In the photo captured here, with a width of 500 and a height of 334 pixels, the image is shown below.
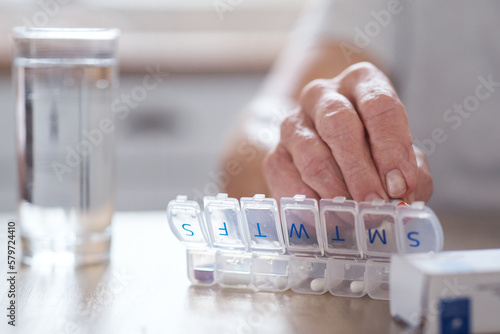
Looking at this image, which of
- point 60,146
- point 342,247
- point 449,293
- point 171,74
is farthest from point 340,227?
point 171,74

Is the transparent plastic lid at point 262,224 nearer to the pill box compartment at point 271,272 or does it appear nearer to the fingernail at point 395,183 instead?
the pill box compartment at point 271,272

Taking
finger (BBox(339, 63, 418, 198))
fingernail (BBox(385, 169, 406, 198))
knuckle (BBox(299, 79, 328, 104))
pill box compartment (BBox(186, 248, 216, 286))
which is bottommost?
pill box compartment (BBox(186, 248, 216, 286))

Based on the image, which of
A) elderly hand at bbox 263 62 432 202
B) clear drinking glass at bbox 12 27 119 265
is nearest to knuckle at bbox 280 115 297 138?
elderly hand at bbox 263 62 432 202

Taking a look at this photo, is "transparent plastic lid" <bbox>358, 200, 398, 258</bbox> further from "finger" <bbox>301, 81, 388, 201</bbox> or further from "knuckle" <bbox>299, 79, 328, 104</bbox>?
"knuckle" <bbox>299, 79, 328, 104</bbox>

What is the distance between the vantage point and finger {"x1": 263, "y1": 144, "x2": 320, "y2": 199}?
0.65 metres

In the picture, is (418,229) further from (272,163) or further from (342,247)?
(272,163)

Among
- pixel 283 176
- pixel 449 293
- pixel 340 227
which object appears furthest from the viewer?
pixel 283 176

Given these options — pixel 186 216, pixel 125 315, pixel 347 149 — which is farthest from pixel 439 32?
pixel 125 315

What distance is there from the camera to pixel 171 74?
2.53 m

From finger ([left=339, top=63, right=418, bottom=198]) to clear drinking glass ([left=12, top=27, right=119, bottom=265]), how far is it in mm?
315

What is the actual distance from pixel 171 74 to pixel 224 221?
79.5 inches

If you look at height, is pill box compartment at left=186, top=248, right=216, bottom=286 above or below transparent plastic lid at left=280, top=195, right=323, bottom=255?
below

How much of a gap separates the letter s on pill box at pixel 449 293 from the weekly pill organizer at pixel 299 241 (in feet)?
0.18

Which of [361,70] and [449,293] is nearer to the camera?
[449,293]
